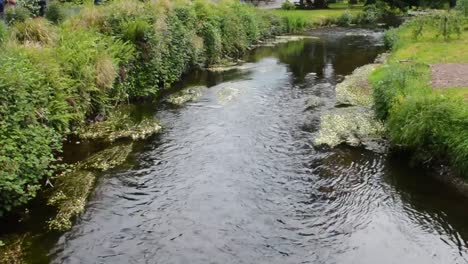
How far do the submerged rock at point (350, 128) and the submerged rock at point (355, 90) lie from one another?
1824mm

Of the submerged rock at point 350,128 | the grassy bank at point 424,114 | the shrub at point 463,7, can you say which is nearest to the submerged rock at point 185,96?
the submerged rock at point 350,128

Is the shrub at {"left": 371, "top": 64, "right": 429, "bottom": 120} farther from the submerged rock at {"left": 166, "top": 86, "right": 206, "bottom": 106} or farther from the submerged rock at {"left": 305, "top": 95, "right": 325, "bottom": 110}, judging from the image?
the submerged rock at {"left": 166, "top": 86, "right": 206, "bottom": 106}

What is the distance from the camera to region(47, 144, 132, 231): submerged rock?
482 inches

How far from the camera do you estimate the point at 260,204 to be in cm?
1323

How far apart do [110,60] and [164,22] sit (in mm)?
6541

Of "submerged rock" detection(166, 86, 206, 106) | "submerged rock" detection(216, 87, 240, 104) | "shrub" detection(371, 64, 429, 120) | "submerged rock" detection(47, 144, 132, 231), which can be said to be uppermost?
"shrub" detection(371, 64, 429, 120)

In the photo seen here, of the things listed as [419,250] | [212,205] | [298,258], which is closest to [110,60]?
[212,205]

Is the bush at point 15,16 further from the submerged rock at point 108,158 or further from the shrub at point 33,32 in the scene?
the submerged rock at point 108,158

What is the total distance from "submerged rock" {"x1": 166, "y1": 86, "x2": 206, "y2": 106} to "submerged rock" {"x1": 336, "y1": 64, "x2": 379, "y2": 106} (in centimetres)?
722

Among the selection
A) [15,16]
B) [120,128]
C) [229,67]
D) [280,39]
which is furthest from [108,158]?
[280,39]

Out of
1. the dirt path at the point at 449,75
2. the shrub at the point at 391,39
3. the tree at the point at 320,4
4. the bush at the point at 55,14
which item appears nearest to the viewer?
the dirt path at the point at 449,75

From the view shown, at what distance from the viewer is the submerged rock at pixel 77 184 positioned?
12242mm

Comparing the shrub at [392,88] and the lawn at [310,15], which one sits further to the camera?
the lawn at [310,15]

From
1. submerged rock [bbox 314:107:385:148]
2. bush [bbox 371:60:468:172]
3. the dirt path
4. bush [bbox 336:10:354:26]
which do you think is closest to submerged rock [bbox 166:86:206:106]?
submerged rock [bbox 314:107:385:148]
